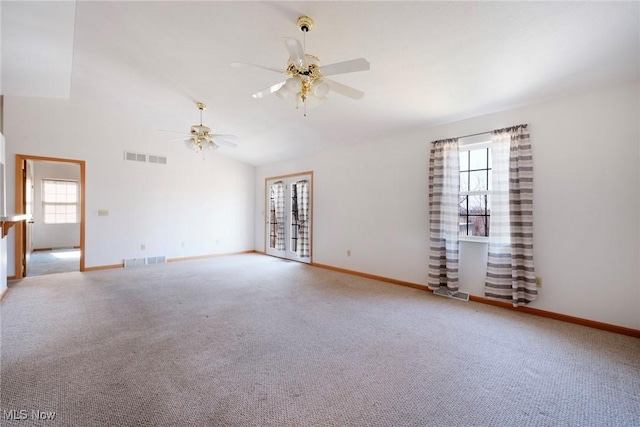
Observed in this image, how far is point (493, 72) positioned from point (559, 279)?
97.9 inches

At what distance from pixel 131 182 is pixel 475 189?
6.74m

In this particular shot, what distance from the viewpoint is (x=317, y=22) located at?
2.44m

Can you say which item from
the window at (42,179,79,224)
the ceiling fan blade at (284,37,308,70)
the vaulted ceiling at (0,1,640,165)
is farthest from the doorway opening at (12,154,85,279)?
the ceiling fan blade at (284,37,308,70)

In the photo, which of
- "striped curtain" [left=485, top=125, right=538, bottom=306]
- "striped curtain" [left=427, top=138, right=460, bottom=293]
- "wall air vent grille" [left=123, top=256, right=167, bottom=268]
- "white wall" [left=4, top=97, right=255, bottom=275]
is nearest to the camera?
"striped curtain" [left=485, top=125, right=538, bottom=306]

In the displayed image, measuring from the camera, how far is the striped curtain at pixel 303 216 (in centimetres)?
627

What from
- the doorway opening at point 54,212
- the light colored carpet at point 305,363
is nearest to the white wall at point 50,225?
the doorway opening at point 54,212

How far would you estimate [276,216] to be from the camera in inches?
280

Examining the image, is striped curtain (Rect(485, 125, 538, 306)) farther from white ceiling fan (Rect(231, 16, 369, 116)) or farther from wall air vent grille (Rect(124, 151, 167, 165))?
wall air vent grille (Rect(124, 151, 167, 165))

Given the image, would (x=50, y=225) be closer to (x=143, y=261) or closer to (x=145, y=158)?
(x=143, y=261)

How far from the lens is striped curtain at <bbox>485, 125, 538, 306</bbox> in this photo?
3.20 meters

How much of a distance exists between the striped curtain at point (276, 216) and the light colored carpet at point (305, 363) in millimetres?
3233

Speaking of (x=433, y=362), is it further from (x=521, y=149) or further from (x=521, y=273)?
(x=521, y=149)

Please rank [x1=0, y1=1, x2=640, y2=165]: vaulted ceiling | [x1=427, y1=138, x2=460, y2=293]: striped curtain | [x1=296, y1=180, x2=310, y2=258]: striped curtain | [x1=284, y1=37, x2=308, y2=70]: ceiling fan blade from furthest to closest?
[x1=296, y1=180, x2=310, y2=258]: striped curtain → [x1=427, y1=138, x2=460, y2=293]: striped curtain → [x1=0, y1=1, x2=640, y2=165]: vaulted ceiling → [x1=284, y1=37, x2=308, y2=70]: ceiling fan blade

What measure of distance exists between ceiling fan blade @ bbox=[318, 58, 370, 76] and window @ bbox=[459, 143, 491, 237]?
2482 millimetres
